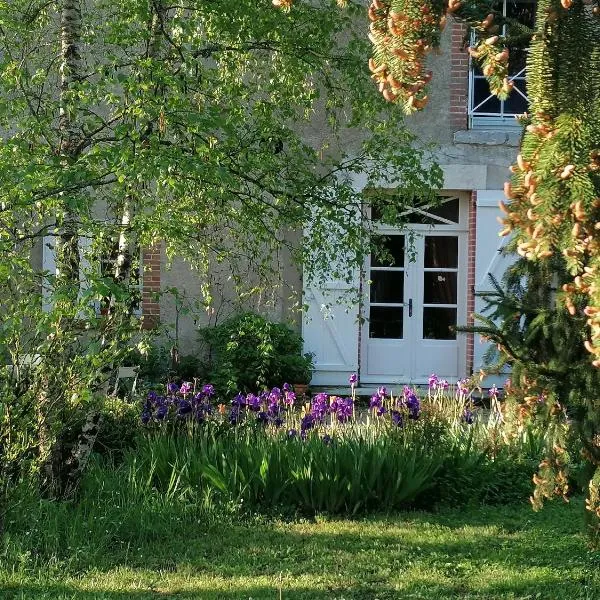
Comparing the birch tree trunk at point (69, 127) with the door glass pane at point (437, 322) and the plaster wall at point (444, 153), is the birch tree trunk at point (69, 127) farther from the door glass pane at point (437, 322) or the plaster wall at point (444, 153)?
the door glass pane at point (437, 322)

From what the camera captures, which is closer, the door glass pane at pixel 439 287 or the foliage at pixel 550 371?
the foliage at pixel 550 371

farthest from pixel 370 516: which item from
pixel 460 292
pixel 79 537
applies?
pixel 460 292

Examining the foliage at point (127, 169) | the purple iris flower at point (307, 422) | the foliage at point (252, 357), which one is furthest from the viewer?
the foliage at point (252, 357)

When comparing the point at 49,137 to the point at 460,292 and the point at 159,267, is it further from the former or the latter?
the point at 460,292

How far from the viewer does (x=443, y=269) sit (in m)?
11.9

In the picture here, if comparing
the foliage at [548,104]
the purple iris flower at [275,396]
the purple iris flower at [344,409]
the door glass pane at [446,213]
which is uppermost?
the door glass pane at [446,213]

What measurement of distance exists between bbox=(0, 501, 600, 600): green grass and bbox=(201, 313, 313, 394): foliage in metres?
4.79

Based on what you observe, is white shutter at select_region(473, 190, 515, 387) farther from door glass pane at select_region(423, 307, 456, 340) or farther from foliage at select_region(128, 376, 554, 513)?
foliage at select_region(128, 376, 554, 513)

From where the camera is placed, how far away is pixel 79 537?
4.95 meters

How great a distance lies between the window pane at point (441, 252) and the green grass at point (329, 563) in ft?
21.0

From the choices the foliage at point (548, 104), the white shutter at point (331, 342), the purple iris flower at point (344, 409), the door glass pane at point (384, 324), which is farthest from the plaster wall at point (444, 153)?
the foliage at point (548, 104)

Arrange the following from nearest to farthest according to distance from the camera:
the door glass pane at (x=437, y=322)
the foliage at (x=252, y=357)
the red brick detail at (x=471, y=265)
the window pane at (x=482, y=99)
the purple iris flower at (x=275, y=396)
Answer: the purple iris flower at (x=275, y=396)
the foliage at (x=252, y=357)
the red brick detail at (x=471, y=265)
the window pane at (x=482, y=99)
the door glass pane at (x=437, y=322)

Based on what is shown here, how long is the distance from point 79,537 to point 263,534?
3.48ft

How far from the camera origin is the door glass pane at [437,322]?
11.9 metres
